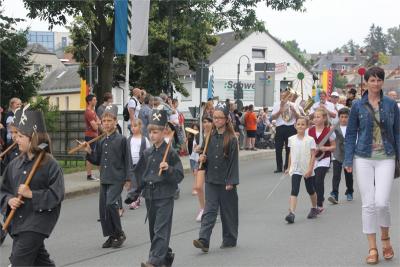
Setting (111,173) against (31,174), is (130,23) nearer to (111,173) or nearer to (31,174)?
(111,173)

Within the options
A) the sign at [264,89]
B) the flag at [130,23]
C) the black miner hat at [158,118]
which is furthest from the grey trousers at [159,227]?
the sign at [264,89]

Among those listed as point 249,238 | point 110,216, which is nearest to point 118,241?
point 110,216

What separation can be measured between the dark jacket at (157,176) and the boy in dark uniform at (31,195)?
185cm

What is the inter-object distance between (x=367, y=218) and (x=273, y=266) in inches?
44.3

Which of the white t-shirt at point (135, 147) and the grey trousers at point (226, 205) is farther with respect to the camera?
the white t-shirt at point (135, 147)

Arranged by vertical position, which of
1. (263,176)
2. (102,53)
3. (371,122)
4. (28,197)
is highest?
(102,53)

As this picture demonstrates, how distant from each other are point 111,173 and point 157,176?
142cm

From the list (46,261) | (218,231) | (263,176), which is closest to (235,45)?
(263,176)

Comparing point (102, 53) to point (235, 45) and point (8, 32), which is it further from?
point (235, 45)

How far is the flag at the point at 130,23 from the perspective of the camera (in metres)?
17.5

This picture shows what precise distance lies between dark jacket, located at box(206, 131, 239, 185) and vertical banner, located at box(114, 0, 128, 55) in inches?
384

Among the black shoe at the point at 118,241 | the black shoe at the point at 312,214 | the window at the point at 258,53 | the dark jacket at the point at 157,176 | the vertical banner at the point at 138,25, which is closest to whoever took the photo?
the dark jacket at the point at 157,176

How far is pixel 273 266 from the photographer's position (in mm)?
7312

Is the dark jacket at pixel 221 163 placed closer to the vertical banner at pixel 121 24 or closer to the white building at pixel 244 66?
the vertical banner at pixel 121 24
